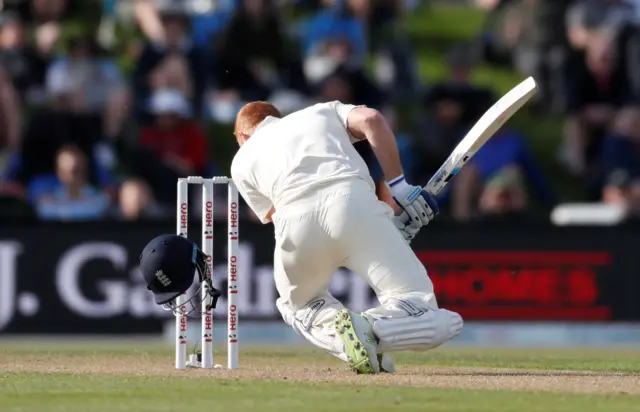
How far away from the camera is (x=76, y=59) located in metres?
14.1

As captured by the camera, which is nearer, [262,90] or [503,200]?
[503,200]

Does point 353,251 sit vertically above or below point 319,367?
above

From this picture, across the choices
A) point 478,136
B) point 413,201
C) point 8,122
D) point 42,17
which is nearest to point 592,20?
point 42,17

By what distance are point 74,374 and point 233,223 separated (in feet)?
3.63

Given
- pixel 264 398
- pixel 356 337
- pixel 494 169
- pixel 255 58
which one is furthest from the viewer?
pixel 255 58

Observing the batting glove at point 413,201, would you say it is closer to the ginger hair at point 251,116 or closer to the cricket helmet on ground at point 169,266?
the ginger hair at point 251,116

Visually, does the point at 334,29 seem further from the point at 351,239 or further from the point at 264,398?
the point at 264,398

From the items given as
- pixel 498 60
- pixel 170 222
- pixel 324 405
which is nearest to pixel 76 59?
pixel 170 222

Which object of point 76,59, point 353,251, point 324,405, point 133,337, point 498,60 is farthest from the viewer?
point 498,60

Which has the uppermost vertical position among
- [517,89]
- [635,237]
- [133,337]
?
[517,89]

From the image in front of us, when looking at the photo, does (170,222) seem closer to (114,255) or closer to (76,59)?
(114,255)

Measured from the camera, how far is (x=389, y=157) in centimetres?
697

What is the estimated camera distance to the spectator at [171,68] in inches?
550

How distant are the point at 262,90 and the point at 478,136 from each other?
23.6ft
